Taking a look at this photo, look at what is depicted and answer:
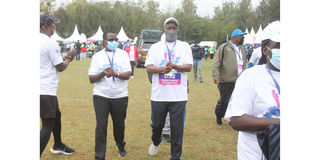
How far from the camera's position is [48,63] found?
4.23 m

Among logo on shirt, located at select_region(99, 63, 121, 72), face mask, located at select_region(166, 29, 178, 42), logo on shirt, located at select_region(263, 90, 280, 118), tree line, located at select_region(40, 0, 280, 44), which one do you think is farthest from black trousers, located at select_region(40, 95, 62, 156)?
tree line, located at select_region(40, 0, 280, 44)

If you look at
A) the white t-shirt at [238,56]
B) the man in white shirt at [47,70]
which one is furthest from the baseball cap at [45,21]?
the white t-shirt at [238,56]

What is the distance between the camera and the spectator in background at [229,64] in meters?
6.69

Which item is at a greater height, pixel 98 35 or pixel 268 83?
pixel 98 35

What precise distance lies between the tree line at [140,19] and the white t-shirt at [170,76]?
70.1 meters

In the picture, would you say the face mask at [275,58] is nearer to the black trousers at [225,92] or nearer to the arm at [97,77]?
the arm at [97,77]

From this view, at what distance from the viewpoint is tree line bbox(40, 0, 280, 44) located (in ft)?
253

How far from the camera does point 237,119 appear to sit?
2.22 metres

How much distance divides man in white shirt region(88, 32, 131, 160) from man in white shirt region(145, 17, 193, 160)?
47 cm

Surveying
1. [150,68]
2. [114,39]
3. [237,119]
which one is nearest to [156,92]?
[150,68]

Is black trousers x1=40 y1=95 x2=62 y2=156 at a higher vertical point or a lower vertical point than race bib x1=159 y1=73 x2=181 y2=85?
lower

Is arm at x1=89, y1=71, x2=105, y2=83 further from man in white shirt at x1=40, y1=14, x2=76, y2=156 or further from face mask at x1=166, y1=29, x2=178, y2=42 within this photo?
face mask at x1=166, y1=29, x2=178, y2=42

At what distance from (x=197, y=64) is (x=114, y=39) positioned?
Answer: 33.4 feet
